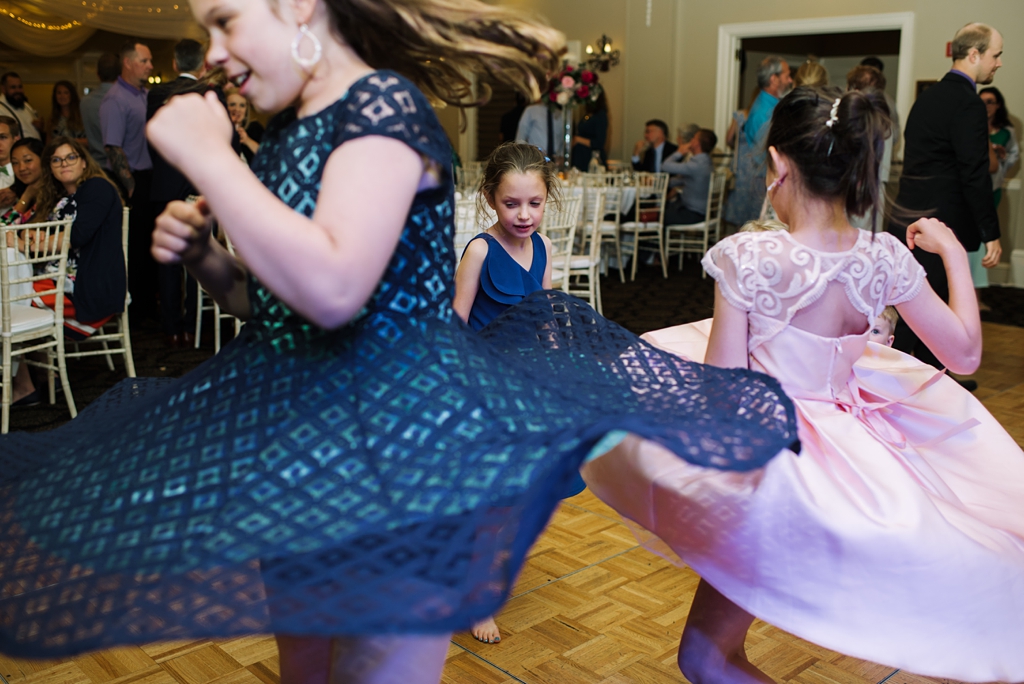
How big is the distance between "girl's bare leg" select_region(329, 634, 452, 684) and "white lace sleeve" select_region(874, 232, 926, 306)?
3.25 ft

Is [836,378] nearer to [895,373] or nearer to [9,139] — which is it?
[895,373]

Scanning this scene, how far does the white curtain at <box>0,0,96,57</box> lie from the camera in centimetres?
860

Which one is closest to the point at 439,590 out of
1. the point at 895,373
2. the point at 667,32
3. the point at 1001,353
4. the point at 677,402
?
the point at 677,402

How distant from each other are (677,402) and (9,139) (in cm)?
544

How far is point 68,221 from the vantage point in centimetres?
362

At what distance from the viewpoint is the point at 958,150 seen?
3973 mm

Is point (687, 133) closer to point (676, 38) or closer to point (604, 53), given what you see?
point (676, 38)

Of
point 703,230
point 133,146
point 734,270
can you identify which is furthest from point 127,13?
point 734,270

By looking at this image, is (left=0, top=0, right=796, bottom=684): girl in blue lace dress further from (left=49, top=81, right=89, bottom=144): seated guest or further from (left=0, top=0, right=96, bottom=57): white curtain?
(left=49, top=81, right=89, bottom=144): seated guest

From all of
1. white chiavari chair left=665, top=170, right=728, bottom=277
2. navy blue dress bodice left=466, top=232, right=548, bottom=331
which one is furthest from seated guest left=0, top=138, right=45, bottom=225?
white chiavari chair left=665, top=170, right=728, bottom=277

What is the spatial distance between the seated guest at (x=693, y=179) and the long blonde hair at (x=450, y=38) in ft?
23.9

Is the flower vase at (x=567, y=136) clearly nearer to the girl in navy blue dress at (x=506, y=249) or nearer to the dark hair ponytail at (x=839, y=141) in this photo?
the girl in navy blue dress at (x=506, y=249)

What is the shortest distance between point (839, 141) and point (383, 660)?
1063mm
